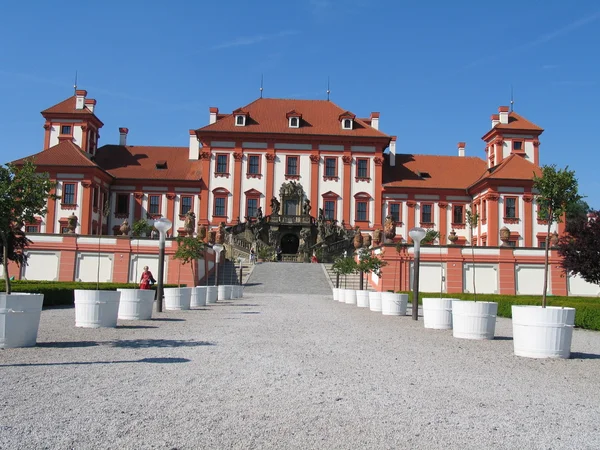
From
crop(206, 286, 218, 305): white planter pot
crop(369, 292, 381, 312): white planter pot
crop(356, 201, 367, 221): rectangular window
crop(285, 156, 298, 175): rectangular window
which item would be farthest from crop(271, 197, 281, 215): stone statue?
crop(369, 292, 381, 312): white planter pot

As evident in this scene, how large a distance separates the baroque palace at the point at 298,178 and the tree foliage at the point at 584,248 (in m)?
24.1

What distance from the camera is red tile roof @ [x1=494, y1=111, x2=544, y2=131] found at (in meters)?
52.8

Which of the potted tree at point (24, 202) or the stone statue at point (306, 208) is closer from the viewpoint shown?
the potted tree at point (24, 202)

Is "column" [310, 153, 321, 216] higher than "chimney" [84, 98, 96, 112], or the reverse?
"chimney" [84, 98, 96, 112]

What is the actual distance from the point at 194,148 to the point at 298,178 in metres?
10.9

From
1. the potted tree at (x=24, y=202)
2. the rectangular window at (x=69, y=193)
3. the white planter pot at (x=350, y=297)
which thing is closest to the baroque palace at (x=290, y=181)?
the rectangular window at (x=69, y=193)

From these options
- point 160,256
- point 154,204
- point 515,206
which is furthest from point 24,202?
point 515,206

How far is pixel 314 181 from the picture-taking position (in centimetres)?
5159

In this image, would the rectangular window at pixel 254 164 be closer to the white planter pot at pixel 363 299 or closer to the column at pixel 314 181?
the column at pixel 314 181

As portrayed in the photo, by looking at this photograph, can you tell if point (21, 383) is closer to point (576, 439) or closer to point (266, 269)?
point (576, 439)

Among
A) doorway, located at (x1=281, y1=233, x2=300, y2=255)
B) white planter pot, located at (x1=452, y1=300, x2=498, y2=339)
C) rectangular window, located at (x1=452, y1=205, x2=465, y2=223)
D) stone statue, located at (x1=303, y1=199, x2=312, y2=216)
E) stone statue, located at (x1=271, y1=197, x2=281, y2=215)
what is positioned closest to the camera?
white planter pot, located at (x1=452, y1=300, x2=498, y2=339)

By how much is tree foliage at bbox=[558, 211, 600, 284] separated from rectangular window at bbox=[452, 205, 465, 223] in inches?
1082

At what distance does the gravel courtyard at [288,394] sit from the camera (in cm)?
470

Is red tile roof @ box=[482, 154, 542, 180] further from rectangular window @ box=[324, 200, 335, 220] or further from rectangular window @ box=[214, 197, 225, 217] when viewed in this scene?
rectangular window @ box=[214, 197, 225, 217]
